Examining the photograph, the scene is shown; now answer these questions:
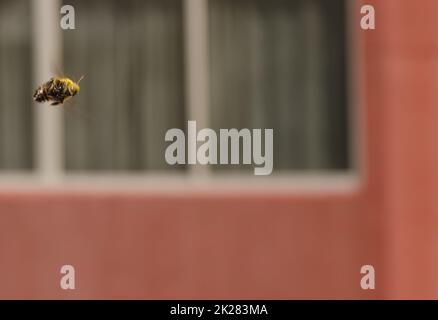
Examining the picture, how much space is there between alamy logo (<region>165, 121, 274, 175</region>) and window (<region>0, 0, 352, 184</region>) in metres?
0.07

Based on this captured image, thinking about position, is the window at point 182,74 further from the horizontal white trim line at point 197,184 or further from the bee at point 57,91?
the bee at point 57,91

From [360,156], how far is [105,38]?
1725mm

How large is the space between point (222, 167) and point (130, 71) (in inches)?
33.4

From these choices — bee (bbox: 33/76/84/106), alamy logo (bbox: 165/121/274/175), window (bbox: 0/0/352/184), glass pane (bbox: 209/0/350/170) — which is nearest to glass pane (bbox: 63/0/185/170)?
window (bbox: 0/0/352/184)

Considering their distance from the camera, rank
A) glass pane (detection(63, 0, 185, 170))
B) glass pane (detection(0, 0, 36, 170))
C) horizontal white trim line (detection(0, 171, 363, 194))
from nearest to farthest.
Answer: horizontal white trim line (detection(0, 171, 363, 194)), glass pane (detection(63, 0, 185, 170)), glass pane (detection(0, 0, 36, 170))

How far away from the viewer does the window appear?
5613 mm

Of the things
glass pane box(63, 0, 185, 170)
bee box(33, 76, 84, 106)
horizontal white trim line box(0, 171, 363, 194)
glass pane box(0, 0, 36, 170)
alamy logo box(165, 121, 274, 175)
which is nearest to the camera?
bee box(33, 76, 84, 106)

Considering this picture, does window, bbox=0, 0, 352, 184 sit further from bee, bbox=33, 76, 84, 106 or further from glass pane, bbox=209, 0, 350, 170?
bee, bbox=33, 76, 84, 106

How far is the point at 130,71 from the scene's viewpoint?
577 centimetres

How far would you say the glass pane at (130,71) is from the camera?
5734 mm

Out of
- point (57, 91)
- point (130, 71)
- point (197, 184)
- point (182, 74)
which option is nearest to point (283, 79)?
point (182, 74)
